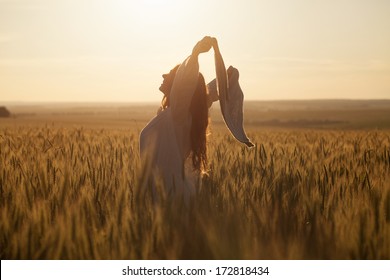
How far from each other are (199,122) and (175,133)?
171mm

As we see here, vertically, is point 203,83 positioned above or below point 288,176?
above

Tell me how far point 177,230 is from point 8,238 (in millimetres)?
678

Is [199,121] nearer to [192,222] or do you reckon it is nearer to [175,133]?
[175,133]

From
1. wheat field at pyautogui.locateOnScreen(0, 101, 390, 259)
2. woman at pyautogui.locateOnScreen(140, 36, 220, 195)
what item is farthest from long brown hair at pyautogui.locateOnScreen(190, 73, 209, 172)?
wheat field at pyautogui.locateOnScreen(0, 101, 390, 259)

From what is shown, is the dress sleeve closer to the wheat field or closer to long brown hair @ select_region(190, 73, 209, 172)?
long brown hair @ select_region(190, 73, 209, 172)

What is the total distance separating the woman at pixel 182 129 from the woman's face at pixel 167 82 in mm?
56

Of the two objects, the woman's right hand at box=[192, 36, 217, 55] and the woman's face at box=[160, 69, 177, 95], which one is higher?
the woman's right hand at box=[192, 36, 217, 55]

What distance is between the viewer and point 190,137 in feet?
11.5

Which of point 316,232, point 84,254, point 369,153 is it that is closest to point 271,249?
point 316,232

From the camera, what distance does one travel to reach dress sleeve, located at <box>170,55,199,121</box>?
3338 millimetres

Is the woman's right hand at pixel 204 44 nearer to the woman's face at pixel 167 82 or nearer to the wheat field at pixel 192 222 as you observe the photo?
the woman's face at pixel 167 82

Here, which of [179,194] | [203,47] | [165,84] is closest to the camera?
[179,194]
